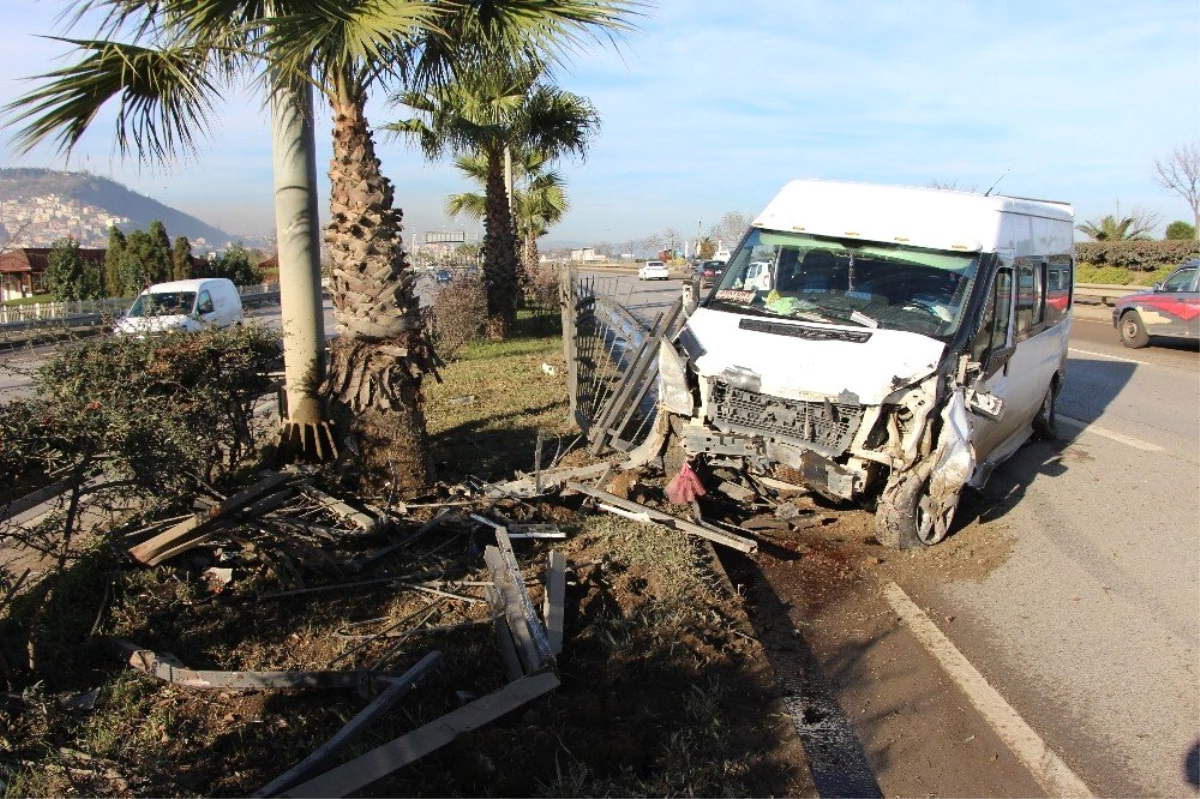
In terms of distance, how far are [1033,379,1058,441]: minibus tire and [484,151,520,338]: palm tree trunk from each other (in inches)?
462

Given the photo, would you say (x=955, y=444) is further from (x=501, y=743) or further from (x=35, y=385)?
(x=35, y=385)

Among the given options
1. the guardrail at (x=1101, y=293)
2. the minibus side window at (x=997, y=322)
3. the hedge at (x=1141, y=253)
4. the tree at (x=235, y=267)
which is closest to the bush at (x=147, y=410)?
the minibus side window at (x=997, y=322)

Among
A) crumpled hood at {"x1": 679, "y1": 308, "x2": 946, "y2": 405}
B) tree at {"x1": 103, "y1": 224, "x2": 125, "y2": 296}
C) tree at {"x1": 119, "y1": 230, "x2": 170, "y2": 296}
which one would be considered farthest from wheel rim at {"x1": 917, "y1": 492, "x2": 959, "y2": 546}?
tree at {"x1": 103, "y1": 224, "x2": 125, "y2": 296}

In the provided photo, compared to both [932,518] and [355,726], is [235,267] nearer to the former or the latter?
[932,518]

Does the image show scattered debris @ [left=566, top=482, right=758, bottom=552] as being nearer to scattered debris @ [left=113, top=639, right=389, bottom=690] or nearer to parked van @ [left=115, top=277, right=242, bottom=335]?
scattered debris @ [left=113, top=639, right=389, bottom=690]

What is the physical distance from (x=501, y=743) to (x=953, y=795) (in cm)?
186

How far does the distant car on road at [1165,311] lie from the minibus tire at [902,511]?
14687 mm

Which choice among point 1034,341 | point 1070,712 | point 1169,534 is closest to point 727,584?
point 1070,712

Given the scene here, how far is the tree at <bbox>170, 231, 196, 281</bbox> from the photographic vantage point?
37.2 meters

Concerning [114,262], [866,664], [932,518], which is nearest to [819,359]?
[932,518]

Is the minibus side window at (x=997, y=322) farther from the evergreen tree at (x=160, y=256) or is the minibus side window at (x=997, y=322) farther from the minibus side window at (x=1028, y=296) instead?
the evergreen tree at (x=160, y=256)

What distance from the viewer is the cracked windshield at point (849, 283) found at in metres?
6.75

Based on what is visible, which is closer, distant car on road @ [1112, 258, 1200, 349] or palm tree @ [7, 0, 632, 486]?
palm tree @ [7, 0, 632, 486]

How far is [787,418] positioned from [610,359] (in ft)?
12.6
